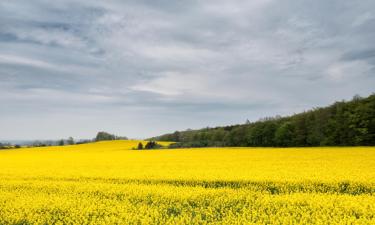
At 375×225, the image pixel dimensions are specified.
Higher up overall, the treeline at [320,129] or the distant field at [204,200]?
the treeline at [320,129]

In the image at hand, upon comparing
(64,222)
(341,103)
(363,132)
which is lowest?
(64,222)

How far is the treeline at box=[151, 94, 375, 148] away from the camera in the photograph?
52312 millimetres

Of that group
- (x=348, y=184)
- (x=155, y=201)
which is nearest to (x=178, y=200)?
(x=155, y=201)

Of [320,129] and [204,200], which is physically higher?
[320,129]

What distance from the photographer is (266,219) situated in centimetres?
1055

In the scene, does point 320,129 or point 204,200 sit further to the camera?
point 320,129

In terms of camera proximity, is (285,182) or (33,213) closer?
(33,213)

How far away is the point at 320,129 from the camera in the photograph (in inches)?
2315

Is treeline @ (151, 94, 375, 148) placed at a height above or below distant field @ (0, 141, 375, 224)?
above

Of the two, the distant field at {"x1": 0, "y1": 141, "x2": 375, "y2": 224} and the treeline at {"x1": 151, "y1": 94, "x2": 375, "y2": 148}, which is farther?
the treeline at {"x1": 151, "y1": 94, "x2": 375, "y2": 148}

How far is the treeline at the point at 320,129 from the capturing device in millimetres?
52312

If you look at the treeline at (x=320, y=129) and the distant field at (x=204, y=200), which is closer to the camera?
the distant field at (x=204, y=200)

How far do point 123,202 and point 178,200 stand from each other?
194 cm

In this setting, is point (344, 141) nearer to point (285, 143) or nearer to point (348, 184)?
point (285, 143)
